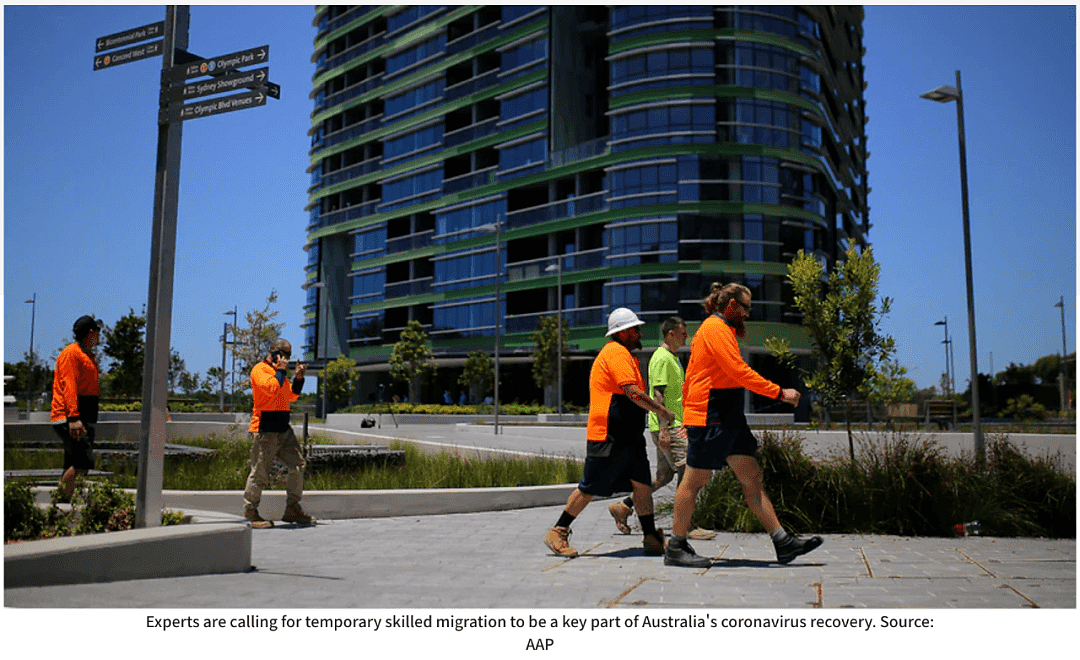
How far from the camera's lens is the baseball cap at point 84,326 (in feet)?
23.3

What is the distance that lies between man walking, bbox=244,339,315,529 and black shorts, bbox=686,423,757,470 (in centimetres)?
405

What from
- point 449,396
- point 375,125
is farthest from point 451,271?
point 375,125

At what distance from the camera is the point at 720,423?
5.87 m

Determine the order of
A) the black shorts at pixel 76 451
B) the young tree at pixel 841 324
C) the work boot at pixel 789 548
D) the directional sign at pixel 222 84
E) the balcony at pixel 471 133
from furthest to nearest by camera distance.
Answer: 1. the balcony at pixel 471 133
2. the young tree at pixel 841 324
3. the black shorts at pixel 76 451
4. the work boot at pixel 789 548
5. the directional sign at pixel 222 84

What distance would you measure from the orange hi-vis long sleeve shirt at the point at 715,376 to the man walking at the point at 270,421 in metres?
3.98

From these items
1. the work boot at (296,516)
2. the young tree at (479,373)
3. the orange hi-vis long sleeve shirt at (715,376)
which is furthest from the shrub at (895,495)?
the young tree at (479,373)

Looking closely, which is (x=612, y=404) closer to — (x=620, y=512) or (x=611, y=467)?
(x=611, y=467)

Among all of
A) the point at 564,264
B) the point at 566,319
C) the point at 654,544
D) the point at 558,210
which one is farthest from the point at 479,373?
the point at 654,544

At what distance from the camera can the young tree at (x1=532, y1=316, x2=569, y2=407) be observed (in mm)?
43875

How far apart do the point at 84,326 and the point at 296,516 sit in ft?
8.87

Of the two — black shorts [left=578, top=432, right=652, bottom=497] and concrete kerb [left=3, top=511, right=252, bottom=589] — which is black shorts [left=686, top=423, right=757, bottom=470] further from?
concrete kerb [left=3, top=511, right=252, bottom=589]

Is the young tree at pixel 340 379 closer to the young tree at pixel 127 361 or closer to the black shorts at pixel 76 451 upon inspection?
the young tree at pixel 127 361

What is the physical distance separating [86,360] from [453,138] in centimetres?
5011

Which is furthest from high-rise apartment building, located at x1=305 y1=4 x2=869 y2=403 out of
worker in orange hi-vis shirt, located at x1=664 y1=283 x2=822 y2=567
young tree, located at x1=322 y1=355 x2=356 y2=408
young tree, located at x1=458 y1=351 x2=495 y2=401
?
worker in orange hi-vis shirt, located at x1=664 y1=283 x2=822 y2=567
